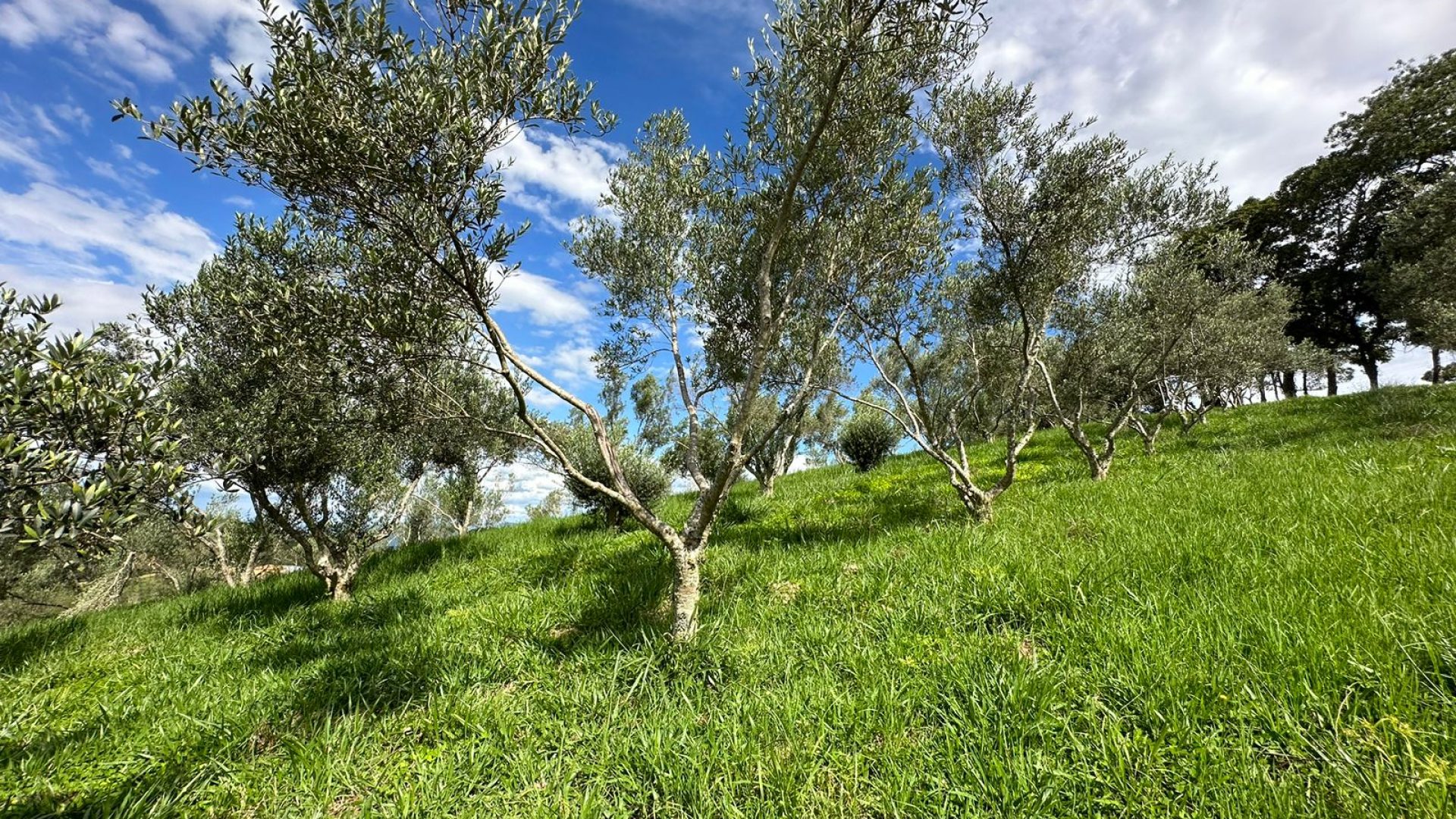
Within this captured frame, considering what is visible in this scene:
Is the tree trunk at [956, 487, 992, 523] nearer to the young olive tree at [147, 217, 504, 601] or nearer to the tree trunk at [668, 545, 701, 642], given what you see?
the tree trunk at [668, 545, 701, 642]

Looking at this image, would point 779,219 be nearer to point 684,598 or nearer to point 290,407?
point 684,598

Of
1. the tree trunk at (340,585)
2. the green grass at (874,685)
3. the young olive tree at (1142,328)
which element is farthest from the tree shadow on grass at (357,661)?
the young olive tree at (1142,328)

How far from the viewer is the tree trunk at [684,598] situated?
625 cm

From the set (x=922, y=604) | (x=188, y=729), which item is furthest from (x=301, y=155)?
(x=922, y=604)

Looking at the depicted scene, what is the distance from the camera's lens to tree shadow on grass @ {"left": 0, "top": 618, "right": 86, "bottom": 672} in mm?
8617

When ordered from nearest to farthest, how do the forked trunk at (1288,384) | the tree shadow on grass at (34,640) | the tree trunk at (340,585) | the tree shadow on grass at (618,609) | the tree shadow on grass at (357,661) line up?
the tree shadow on grass at (357,661)
the tree shadow on grass at (618,609)
the tree shadow on grass at (34,640)
the tree trunk at (340,585)
the forked trunk at (1288,384)

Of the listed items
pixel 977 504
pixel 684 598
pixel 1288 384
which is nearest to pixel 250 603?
pixel 684 598

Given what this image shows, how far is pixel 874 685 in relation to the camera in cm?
482

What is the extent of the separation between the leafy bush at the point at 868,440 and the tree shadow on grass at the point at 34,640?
21.1 m

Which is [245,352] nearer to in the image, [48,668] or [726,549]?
[48,668]

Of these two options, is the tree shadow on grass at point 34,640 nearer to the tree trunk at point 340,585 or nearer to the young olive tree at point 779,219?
the tree trunk at point 340,585

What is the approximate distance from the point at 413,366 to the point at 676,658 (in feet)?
16.8

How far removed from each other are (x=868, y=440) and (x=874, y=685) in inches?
650

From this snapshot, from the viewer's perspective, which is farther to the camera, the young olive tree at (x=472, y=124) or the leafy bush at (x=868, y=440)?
the leafy bush at (x=868, y=440)
